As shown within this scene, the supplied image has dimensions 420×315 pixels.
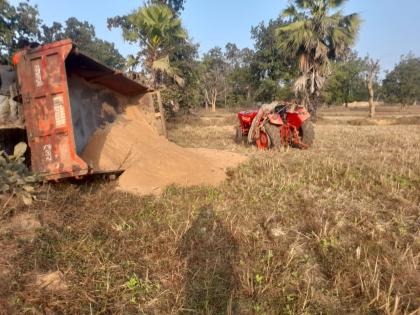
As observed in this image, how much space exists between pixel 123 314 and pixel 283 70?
79.3 ft

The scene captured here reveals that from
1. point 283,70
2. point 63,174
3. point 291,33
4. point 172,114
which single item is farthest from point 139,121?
point 283,70

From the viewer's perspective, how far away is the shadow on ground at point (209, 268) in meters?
2.39

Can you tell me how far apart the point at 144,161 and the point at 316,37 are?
15269 mm

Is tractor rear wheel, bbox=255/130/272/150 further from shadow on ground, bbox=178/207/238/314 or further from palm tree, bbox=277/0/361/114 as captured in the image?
palm tree, bbox=277/0/361/114

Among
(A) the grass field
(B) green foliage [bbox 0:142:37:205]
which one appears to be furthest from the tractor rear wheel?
(B) green foliage [bbox 0:142:37:205]

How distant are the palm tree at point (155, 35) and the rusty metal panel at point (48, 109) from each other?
32.9ft

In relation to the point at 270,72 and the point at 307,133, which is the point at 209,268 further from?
the point at 270,72

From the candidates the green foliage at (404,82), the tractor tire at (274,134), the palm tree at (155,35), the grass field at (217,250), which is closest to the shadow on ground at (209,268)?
the grass field at (217,250)

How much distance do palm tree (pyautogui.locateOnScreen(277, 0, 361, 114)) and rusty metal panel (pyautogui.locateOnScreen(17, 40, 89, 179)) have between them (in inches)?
614

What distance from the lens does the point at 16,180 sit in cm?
382

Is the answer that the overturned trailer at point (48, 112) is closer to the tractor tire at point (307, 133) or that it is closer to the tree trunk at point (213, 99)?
the tractor tire at point (307, 133)

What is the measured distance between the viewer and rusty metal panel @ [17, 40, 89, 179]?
4363 millimetres

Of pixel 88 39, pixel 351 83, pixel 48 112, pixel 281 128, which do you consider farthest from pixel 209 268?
pixel 88 39

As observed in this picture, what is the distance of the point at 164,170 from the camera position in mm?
5484
